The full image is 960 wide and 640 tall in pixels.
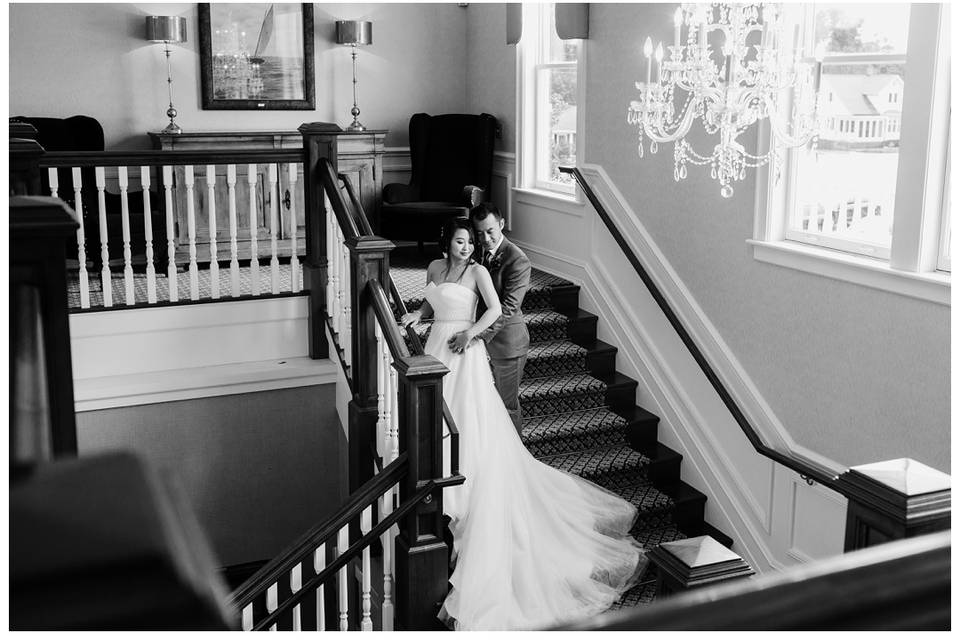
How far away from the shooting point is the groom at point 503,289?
5031 millimetres

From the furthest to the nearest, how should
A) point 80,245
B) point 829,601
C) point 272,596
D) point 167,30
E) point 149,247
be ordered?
point 167,30, point 149,247, point 80,245, point 272,596, point 829,601

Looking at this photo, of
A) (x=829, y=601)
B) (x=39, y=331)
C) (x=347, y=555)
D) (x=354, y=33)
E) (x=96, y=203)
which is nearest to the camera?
(x=829, y=601)

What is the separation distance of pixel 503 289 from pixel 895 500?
384 cm

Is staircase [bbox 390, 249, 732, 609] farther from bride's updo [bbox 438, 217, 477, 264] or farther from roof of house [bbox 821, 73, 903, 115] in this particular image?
roof of house [bbox 821, 73, 903, 115]

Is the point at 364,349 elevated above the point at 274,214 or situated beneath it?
situated beneath

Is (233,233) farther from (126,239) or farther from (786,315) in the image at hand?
(786,315)

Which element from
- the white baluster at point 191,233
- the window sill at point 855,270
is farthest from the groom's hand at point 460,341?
the window sill at point 855,270

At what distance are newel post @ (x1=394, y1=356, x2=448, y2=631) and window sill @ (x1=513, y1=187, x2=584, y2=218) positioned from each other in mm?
3062

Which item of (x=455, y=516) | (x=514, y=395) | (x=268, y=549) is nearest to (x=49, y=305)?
(x=455, y=516)

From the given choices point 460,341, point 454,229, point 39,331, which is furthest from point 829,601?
point 454,229

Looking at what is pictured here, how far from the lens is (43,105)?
7.59m

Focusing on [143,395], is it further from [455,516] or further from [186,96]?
[186,96]

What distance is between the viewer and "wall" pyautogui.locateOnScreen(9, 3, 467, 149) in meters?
7.55

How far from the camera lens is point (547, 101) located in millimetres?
7617
